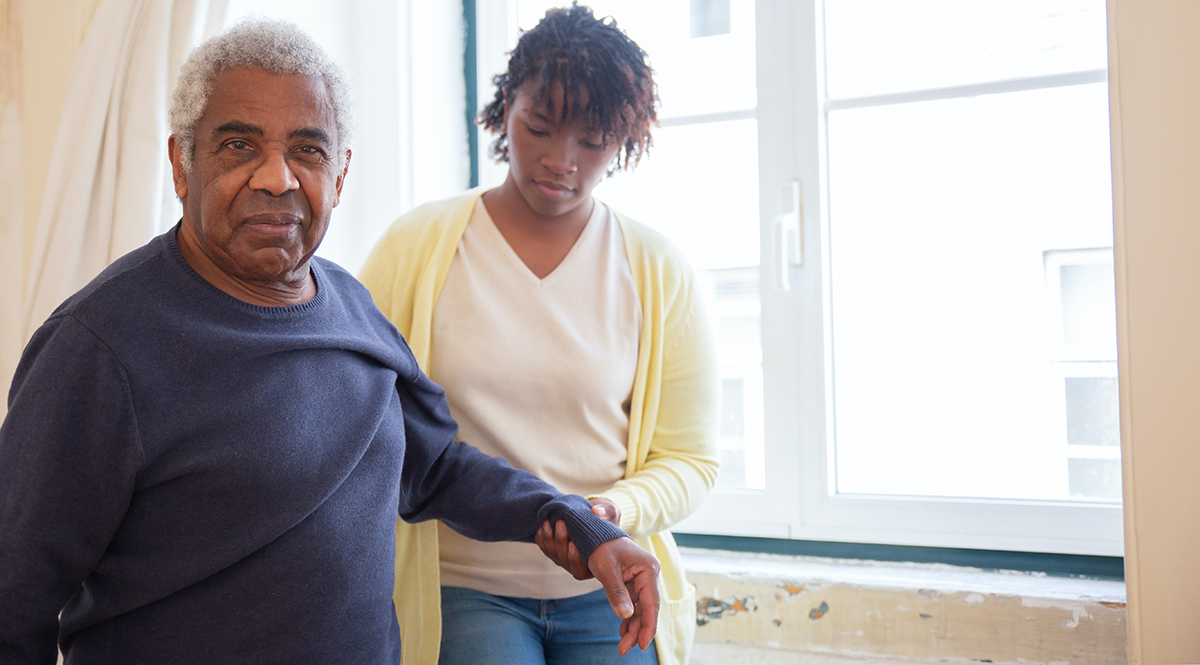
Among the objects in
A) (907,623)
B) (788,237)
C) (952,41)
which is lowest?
(907,623)

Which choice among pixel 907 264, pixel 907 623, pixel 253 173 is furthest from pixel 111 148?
pixel 907 623

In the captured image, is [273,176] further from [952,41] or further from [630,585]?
[952,41]

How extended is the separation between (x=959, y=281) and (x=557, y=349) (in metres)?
0.90

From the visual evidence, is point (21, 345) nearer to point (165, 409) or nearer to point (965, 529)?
point (165, 409)

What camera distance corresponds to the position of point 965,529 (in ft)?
5.48

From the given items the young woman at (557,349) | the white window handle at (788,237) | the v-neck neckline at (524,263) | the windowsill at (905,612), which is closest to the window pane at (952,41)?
the white window handle at (788,237)

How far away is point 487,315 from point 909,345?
928 mm

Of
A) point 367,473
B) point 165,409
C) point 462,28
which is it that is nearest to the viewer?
point 165,409

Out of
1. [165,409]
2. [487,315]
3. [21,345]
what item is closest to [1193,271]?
[487,315]

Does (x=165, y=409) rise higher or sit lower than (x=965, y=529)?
higher

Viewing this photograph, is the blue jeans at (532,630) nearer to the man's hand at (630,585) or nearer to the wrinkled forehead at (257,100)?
the man's hand at (630,585)

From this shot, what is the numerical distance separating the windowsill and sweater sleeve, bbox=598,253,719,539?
336 millimetres

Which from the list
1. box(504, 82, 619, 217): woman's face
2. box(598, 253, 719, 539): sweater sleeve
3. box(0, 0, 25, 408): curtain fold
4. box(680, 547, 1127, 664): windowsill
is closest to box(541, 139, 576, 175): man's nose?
box(504, 82, 619, 217): woman's face

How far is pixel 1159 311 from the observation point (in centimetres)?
118
